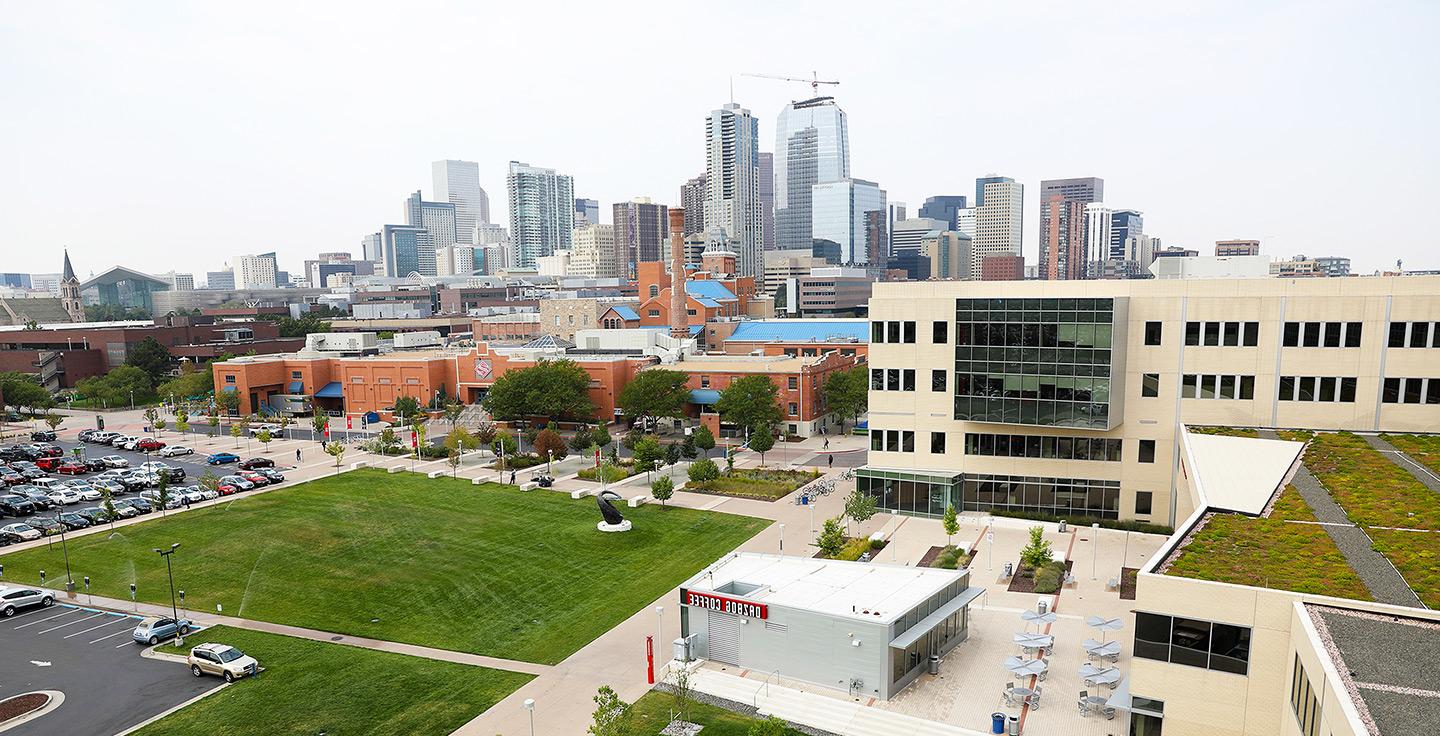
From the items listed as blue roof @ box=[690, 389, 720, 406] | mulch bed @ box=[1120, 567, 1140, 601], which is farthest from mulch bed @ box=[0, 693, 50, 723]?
blue roof @ box=[690, 389, 720, 406]

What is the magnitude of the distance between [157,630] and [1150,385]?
4854 centimetres

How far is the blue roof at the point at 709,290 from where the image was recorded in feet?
395

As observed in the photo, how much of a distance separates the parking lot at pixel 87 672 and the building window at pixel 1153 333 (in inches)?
1808

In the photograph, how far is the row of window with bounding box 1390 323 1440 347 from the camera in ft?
127

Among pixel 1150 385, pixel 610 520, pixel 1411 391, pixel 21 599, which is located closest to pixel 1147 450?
pixel 1150 385

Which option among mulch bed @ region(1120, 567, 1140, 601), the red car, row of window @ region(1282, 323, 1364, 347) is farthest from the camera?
the red car

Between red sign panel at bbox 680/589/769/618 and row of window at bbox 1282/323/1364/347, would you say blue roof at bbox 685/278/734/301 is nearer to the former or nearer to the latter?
row of window at bbox 1282/323/1364/347

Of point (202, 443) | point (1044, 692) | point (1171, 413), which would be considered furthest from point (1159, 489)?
point (202, 443)

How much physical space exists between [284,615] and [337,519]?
→ 14.1 metres

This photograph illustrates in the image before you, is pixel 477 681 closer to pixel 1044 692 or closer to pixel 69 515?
pixel 1044 692

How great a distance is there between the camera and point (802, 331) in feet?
336

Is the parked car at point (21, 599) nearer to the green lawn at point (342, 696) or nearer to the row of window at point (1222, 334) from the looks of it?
the green lawn at point (342, 696)

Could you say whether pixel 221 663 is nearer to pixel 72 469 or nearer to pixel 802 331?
pixel 72 469

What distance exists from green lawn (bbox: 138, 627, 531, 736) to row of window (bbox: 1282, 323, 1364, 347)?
40.4 meters
